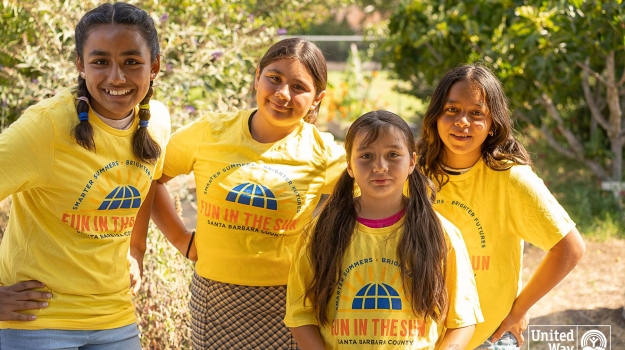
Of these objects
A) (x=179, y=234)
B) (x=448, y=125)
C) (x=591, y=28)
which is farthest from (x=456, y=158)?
(x=591, y=28)

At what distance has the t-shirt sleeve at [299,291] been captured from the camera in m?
2.34

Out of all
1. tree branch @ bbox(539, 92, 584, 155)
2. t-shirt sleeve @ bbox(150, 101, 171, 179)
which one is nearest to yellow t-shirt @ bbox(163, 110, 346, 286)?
t-shirt sleeve @ bbox(150, 101, 171, 179)

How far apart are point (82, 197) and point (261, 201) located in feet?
1.90

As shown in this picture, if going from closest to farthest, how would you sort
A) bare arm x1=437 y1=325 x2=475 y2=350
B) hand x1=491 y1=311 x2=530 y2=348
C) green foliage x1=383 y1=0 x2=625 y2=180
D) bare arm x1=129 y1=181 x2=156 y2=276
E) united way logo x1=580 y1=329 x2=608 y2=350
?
bare arm x1=437 y1=325 x2=475 y2=350, hand x1=491 y1=311 x2=530 y2=348, bare arm x1=129 y1=181 x2=156 y2=276, united way logo x1=580 y1=329 x2=608 y2=350, green foliage x1=383 y1=0 x2=625 y2=180

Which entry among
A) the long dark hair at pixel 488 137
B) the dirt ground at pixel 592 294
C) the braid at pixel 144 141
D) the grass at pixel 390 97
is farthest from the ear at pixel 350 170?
the grass at pixel 390 97

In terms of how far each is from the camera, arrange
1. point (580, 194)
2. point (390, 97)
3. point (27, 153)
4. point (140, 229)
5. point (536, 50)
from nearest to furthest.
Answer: point (27, 153), point (140, 229), point (536, 50), point (580, 194), point (390, 97)

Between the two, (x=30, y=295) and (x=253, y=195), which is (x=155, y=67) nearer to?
(x=253, y=195)

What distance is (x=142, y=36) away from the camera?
2.36m

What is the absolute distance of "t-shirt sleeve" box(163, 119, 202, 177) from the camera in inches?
106

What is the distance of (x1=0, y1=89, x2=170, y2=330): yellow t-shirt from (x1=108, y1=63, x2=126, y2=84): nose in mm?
130

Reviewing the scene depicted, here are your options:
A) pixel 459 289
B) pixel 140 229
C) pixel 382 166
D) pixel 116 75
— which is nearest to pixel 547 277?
pixel 459 289

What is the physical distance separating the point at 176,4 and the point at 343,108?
4.83m

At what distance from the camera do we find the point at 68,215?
225cm

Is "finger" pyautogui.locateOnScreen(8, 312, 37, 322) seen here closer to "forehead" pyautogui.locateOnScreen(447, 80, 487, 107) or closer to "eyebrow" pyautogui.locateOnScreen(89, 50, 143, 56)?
"eyebrow" pyautogui.locateOnScreen(89, 50, 143, 56)
